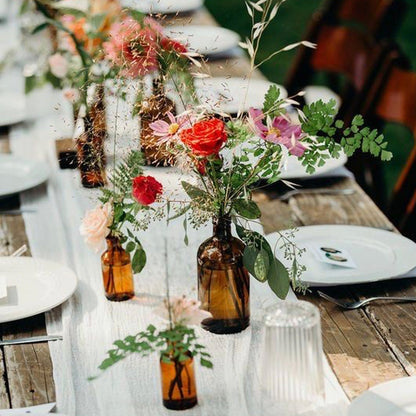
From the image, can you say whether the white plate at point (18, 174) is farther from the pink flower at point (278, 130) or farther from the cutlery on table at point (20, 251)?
the pink flower at point (278, 130)

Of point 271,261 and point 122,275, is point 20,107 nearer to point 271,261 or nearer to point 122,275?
point 122,275

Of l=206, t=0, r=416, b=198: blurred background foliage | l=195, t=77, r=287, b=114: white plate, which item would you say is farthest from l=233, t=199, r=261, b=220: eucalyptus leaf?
l=206, t=0, r=416, b=198: blurred background foliage

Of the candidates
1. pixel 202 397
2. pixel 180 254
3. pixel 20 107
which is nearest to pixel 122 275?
pixel 180 254

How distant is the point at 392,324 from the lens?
5.19ft

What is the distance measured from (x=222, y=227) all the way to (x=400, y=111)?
4.14ft

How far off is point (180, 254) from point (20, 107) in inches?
48.6

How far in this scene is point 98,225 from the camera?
1.55 meters

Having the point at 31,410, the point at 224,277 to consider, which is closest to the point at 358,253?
the point at 224,277

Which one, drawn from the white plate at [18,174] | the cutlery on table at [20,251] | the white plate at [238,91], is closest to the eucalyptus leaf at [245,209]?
the cutlery on table at [20,251]

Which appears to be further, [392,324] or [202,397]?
[392,324]

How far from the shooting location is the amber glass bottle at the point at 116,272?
1.64m

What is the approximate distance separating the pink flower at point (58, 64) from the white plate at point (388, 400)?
61.0 inches

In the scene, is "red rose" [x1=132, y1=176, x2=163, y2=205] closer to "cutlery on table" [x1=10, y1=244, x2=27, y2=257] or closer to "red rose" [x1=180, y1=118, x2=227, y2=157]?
"red rose" [x1=180, y1=118, x2=227, y2=157]

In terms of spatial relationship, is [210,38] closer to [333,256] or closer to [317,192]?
[317,192]
